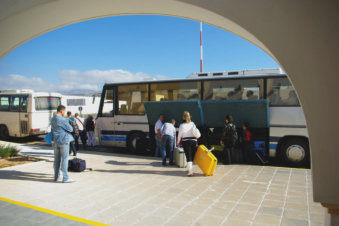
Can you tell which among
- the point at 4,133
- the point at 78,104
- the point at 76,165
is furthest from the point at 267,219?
the point at 78,104

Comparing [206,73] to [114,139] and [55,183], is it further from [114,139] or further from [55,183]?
[55,183]

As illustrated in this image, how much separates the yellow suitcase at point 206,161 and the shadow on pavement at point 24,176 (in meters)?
4.04

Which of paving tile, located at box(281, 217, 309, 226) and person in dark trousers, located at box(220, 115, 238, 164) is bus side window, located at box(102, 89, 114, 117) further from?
paving tile, located at box(281, 217, 309, 226)

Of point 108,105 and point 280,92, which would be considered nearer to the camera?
point 280,92

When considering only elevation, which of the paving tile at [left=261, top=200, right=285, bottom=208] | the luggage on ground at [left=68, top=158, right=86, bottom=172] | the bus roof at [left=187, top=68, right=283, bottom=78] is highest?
the bus roof at [left=187, top=68, right=283, bottom=78]

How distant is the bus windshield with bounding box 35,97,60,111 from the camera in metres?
15.7

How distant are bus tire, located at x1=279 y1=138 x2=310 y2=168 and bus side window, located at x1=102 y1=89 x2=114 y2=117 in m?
7.41

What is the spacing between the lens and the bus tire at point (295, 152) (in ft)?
29.5

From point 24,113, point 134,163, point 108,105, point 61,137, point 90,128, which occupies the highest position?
point 108,105

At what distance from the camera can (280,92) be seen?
9156mm

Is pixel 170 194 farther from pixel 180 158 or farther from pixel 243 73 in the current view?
pixel 243 73

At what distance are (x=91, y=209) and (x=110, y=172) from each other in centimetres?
285

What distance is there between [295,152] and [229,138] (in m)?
2.54

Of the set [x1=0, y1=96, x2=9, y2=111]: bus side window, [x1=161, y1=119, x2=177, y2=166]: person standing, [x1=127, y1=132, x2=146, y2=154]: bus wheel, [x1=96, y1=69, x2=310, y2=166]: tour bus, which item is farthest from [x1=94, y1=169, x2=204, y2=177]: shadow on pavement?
[x1=0, y1=96, x2=9, y2=111]: bus side window
